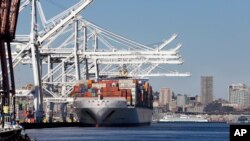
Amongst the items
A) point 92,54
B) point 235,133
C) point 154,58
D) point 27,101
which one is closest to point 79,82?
point 92,54

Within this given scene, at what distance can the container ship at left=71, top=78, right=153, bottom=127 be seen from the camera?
14675 cm

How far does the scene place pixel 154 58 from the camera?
14375cm

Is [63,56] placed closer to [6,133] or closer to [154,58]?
[154,58]

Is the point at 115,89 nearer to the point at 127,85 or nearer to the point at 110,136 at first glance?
the point at 127,85

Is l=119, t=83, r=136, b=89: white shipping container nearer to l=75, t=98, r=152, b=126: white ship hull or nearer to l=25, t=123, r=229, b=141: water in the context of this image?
l=75, t=98, r=152, b=126: white ship hull

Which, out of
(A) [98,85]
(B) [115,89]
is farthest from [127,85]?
(A) [98,85]

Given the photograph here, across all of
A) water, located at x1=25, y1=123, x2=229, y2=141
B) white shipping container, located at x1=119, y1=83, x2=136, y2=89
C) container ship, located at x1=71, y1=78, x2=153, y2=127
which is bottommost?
water, located at x1=25, y1=123, x2=229, y2=141

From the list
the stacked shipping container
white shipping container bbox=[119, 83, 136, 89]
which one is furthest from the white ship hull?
white shipping container bbox=[119, 83, 136, 89]

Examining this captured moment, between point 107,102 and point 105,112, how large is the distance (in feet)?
7.63

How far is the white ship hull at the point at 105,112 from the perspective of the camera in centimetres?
14662

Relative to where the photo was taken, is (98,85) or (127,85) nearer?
(98,85)

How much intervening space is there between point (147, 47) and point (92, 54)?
10210mm

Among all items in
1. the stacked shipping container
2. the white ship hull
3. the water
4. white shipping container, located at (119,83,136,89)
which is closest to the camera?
the water

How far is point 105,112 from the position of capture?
148 meters
